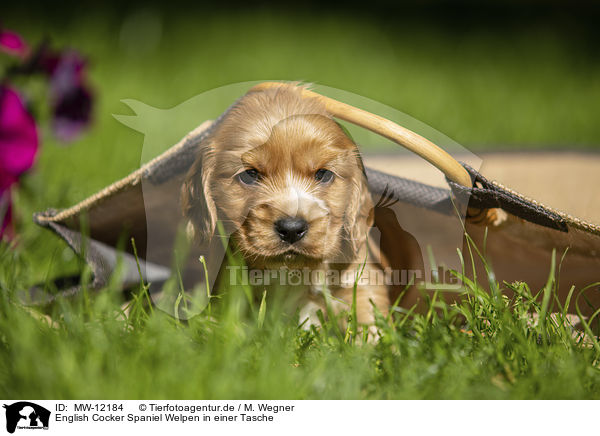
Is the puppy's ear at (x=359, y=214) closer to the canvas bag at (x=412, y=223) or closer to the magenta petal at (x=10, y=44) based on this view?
the canvas bag at (x=412, y=223)

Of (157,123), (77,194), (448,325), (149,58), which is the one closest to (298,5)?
(149,58)

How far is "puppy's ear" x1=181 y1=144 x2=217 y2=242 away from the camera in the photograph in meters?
1.84

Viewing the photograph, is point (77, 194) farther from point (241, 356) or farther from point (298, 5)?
point (298, 5)

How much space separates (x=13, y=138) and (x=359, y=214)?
3.90ft

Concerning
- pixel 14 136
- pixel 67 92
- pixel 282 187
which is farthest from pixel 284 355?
pixel 67 92

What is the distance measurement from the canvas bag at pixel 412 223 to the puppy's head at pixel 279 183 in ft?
0.26

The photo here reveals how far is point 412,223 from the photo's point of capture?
2.10 meters

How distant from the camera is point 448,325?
172 cm

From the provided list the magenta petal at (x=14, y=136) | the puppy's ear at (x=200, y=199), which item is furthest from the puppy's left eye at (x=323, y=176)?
the magenta petal at (x=14, y=136)

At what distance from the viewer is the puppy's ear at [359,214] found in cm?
188

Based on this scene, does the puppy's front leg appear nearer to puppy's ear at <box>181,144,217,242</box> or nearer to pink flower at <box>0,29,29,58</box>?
puppy's ear at <box>181,144,217,242</box>
